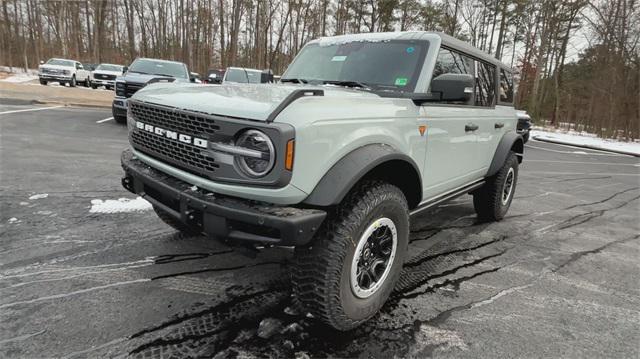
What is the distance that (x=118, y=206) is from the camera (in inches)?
168

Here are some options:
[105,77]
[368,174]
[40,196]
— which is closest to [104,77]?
[105,77]

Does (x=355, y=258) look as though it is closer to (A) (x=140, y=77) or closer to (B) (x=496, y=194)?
(B) (x=496, y=194)

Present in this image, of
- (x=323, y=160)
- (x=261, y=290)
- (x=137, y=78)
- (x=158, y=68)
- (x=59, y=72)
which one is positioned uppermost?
A: (x=59, y=72)

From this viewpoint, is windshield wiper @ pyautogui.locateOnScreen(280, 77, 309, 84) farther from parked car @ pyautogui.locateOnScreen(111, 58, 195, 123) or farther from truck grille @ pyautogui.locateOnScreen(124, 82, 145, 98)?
truck grille @ pyautogui.locateOnScreen(124, 82, 145, 98)

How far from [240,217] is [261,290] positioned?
105cm

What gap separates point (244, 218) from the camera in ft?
6.27

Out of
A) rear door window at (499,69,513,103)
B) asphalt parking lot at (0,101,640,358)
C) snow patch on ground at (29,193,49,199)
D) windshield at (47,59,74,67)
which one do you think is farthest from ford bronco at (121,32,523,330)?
windshield at (47,59,74,67)

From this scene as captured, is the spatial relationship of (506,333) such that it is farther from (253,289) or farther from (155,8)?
(155,8)

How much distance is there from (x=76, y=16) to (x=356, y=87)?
153 ft

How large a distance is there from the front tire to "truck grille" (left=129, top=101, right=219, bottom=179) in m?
0.73

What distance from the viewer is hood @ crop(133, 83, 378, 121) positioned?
200 centimetres

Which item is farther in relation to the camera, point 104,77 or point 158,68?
point 104,77

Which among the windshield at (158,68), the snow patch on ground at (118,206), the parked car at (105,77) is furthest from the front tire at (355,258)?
the parked car at (105,77)

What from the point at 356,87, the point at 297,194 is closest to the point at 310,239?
the point at 297,194
